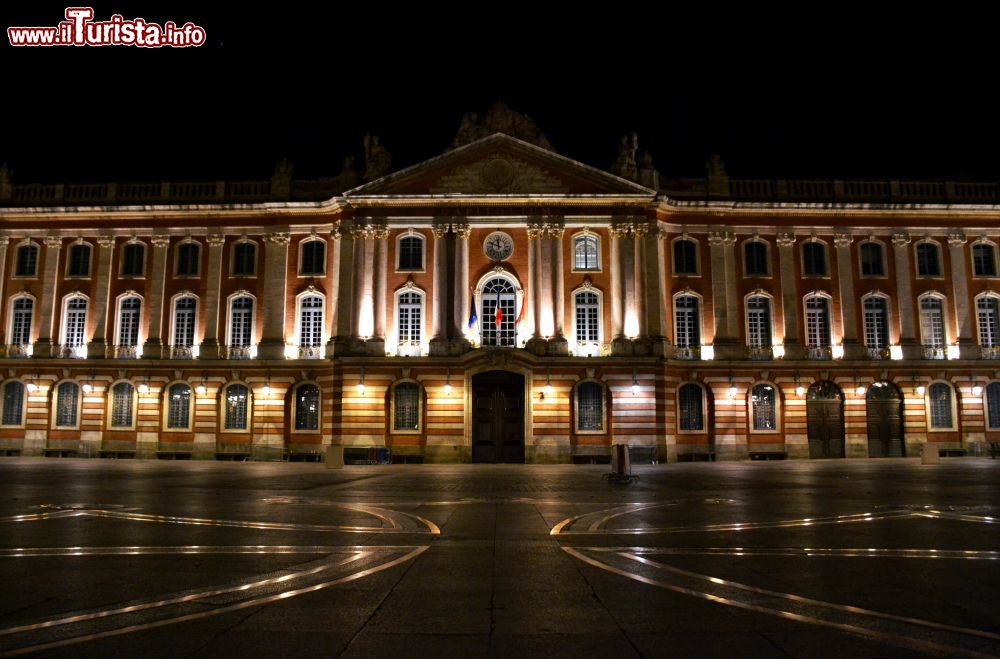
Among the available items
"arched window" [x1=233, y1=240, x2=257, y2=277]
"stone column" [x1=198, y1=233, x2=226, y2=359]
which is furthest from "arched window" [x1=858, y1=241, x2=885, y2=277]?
"stone column" [x1=198, y1=233, x2=226, y2=359]

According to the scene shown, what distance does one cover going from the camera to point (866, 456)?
37.8m

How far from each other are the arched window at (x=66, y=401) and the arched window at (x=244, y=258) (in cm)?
1014

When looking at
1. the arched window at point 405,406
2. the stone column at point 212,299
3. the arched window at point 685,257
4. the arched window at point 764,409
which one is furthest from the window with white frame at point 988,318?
the stone column at point 212,299

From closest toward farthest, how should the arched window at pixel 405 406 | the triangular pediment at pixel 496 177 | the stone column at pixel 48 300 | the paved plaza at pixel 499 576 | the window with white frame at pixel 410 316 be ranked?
the paved plaza at pixel 499 576 → the arched window at pixel 405 406 → the triangular pediment at pixel 496 177 → the window with white frame at pixel 410 316 → the stone column at pixel 48 300

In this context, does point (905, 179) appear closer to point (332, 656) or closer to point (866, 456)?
point (866, 456)

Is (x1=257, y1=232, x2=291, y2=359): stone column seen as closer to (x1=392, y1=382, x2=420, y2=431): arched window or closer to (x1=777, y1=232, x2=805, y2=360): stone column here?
(x1=392, y1=382, x2=420, y2=431): arched window

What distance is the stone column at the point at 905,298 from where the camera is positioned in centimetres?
3856

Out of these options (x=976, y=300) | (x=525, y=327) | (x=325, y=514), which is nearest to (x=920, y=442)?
(x=976, y=300)

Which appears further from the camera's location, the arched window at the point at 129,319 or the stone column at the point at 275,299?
the arched window at the point at 129,319

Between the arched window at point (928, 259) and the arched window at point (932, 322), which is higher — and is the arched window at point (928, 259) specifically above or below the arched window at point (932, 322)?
above

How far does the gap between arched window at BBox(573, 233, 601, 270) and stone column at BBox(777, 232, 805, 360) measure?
981cm

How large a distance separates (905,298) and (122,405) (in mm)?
40831

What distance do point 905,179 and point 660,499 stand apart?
3121cm

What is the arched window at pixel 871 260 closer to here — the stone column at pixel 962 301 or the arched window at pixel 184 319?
the stone column at pixel 962 301
